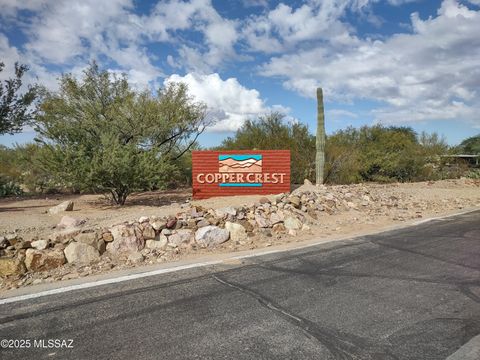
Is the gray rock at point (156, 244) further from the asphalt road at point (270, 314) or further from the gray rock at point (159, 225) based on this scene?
the asphalt road at point (270, 314)

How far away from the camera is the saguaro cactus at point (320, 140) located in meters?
17.6

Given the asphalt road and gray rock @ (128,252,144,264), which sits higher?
gray rock @ (128,252,144,264)

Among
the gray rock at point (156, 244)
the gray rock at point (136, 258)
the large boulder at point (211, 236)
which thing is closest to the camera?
the gray rock at point (136, 258)

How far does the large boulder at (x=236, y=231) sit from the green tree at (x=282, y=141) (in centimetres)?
1231

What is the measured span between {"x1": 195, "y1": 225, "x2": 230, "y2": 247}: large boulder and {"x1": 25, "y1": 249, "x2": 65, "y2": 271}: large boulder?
2.56 m

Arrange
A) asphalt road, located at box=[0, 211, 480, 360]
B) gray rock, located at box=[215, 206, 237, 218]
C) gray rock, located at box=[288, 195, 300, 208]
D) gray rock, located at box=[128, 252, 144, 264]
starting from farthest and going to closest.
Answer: gray rock, located at box=[288, 195, 300, 208] → gray rock, located at box=[215, 206, 237, 218] → gray rock, located at box=[128, 252, 144, 264] → asphalt road, located at box=[0, 211, 480, 360]

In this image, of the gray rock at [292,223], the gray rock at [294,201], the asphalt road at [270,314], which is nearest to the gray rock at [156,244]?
the asphalt road at [270,314]

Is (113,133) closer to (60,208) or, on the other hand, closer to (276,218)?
(60,208)

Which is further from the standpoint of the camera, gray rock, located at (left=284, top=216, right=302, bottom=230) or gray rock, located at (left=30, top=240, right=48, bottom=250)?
gray rock, located at (left=284, top=216, right=302, bottom=230)

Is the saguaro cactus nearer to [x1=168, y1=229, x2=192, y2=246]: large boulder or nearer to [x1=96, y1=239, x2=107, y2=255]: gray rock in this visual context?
[x1=168, y1=229, x2=192, y2=246]: large boulder

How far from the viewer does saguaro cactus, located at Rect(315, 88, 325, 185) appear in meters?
17.6

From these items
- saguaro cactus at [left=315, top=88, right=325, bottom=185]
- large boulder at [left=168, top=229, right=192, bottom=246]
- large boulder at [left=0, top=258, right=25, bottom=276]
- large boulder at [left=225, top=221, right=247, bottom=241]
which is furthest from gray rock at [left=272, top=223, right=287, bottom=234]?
saguaro cactus at [left=315, top=88, right=325, bottom=185]

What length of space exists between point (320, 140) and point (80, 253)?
1338 centimetres

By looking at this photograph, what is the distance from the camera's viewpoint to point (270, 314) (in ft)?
13.5
